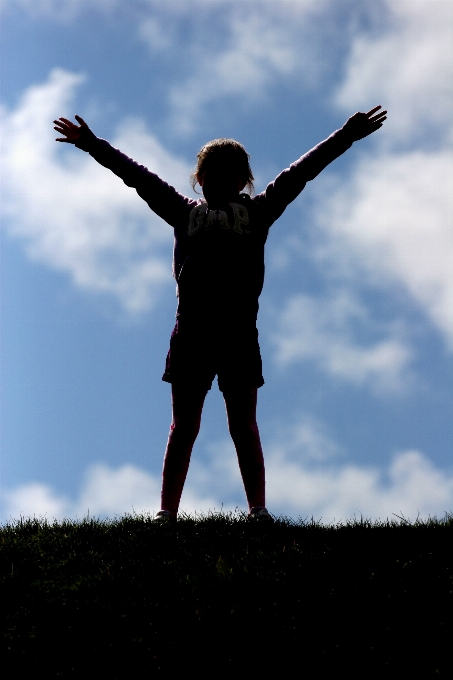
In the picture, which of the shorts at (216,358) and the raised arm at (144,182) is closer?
the shorts at (216,358)

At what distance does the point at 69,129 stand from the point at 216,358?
7.79ft

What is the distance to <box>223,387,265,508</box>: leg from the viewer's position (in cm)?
652

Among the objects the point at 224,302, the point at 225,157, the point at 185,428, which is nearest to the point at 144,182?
the point at 225,157

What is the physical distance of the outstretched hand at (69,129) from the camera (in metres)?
7.11

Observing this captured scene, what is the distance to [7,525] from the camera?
702cm

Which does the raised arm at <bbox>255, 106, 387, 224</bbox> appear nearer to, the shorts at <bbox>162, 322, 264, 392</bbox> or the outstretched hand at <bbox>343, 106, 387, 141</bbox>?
the outstretched hand at <bbox>343, 106, 387, 141</bbox>

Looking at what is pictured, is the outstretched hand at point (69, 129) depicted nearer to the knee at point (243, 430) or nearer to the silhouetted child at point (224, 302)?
the silhouetted child at point (224, 302)

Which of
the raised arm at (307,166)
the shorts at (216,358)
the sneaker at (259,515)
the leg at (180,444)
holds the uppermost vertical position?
the raised arm at (307,166)

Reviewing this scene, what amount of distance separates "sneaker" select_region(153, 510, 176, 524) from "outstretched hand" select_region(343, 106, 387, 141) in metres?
3.45

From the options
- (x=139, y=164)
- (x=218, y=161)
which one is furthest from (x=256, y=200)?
(x=139, y=164)

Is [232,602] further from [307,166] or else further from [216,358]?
[307,166]

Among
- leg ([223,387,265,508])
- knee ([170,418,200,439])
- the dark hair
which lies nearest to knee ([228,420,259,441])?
leg ([223,387,265,508])

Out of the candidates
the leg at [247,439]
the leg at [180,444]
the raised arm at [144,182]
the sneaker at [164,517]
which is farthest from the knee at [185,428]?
the raised arm at [144,182]

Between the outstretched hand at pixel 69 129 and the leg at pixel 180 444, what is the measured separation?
2.32 meters
